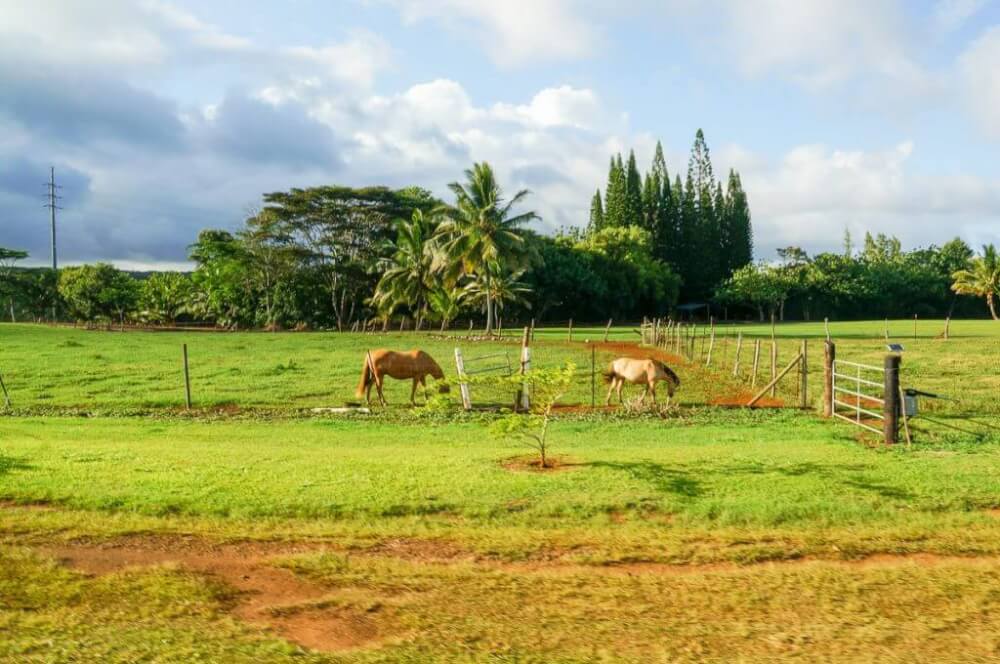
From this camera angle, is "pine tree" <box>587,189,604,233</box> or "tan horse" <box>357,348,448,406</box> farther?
"pine tree" <box>587,189,604,233</box>

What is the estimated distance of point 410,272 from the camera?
50.7 m

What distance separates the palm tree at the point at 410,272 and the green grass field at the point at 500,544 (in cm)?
3643

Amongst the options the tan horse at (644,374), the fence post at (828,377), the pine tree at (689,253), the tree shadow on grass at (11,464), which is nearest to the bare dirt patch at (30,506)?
the tree shadow on grass at (11,464)

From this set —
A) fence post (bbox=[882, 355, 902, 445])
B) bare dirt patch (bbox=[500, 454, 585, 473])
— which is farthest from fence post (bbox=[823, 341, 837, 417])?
bare dirt patch (bbox=[500, 454, 585, 473])

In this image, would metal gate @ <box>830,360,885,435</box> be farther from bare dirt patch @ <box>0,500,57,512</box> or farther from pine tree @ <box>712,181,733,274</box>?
pine tree @ <box>712,181,733,274</box>

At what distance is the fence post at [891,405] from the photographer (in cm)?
1104

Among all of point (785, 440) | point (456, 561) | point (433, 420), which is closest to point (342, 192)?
point (433, 420)

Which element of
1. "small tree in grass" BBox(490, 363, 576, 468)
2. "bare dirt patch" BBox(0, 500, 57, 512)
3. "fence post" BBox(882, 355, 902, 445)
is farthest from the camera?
"fence post" BBox(882, 355, 902, 445)

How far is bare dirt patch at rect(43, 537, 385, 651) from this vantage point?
508 cm

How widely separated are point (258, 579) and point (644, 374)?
40.1 ft

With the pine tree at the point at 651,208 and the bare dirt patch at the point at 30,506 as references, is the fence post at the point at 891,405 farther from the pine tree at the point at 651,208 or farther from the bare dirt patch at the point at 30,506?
the pine tree at the point at 651,208

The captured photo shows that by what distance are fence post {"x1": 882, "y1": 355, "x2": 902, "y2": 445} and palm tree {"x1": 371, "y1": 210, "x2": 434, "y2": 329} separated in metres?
38.7

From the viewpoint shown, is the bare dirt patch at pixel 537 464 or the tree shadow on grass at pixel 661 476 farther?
the bare dirt patch at pixel 537 464

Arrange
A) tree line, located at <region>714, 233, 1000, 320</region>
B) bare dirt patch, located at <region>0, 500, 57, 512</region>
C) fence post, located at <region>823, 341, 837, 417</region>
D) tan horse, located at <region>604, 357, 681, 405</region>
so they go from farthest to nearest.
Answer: tree line, located at <region>714, 233, 1000, 320</region>
tan horse, located at <region>604, 357, 681, 405</region>
fence post, located at <region>823, 341, 837, 417</region>
bare dirt patch, located at <region>0, 500, 57, 512</region>
